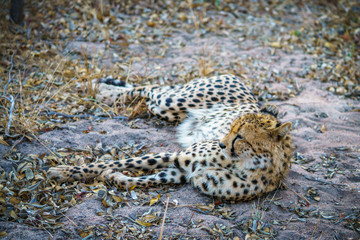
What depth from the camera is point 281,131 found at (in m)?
2.86

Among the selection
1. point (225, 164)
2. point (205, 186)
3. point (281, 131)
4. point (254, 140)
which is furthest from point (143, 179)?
point (281, 131)

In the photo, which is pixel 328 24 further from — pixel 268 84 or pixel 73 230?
pixel 73 230

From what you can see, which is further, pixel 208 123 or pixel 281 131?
pixel 208 123

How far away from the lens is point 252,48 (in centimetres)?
655

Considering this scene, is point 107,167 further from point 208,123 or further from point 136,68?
point 136,68

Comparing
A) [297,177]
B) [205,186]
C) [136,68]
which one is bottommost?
[297,177]

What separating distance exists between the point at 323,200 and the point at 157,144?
1701 millimetres

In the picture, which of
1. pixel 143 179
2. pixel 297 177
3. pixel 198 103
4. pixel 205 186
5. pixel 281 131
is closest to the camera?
pixel 281 131

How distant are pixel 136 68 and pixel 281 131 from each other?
10.3 ft

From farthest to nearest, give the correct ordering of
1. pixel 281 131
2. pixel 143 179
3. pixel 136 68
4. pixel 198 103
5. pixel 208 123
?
pixel 136 68 → pixel 198 103 → pixel 208 123 → pixel 143 179 → pixel 281 131

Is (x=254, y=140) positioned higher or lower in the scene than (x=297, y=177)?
higher

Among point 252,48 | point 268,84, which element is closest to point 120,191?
point 268,84

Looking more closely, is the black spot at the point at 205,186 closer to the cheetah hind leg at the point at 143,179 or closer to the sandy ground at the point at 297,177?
the sandy ground at the point at 297,177

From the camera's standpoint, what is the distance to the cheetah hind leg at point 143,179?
3.04 m
